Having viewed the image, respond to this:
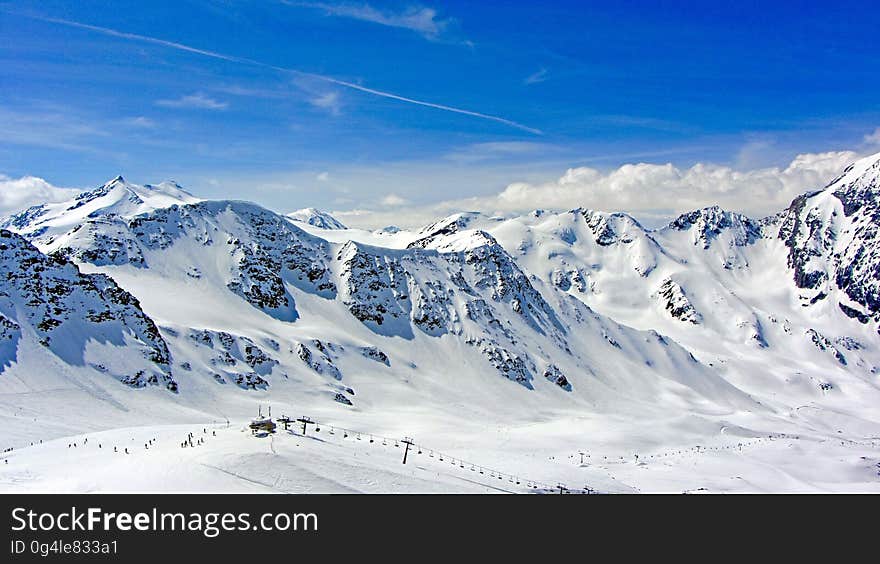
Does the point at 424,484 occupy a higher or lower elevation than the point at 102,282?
lower

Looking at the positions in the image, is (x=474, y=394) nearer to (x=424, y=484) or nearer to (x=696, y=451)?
(x=696, y=451)

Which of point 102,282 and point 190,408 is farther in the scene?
point 102,282

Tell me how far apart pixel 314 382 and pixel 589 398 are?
87.3 metres

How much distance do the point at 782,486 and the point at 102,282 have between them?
130150mm

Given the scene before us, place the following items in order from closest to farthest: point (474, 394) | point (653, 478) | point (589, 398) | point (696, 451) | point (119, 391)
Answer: point (653, 478) < point (119, 391) < point (696, 451) < point (474, 394) < point (589, 398)

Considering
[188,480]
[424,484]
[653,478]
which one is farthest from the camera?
[653,478]

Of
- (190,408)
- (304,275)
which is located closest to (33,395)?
(190,408)

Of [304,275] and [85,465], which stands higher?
[304,275]

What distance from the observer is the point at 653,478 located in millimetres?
89688

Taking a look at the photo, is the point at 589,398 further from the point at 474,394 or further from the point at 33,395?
the point at 33,395

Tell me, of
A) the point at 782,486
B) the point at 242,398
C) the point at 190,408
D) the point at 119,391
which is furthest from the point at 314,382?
the point at 782,486

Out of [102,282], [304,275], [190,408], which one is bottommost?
[190,408]

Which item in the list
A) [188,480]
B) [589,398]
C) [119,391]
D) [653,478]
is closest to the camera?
[188,480]

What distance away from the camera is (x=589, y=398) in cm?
18438
